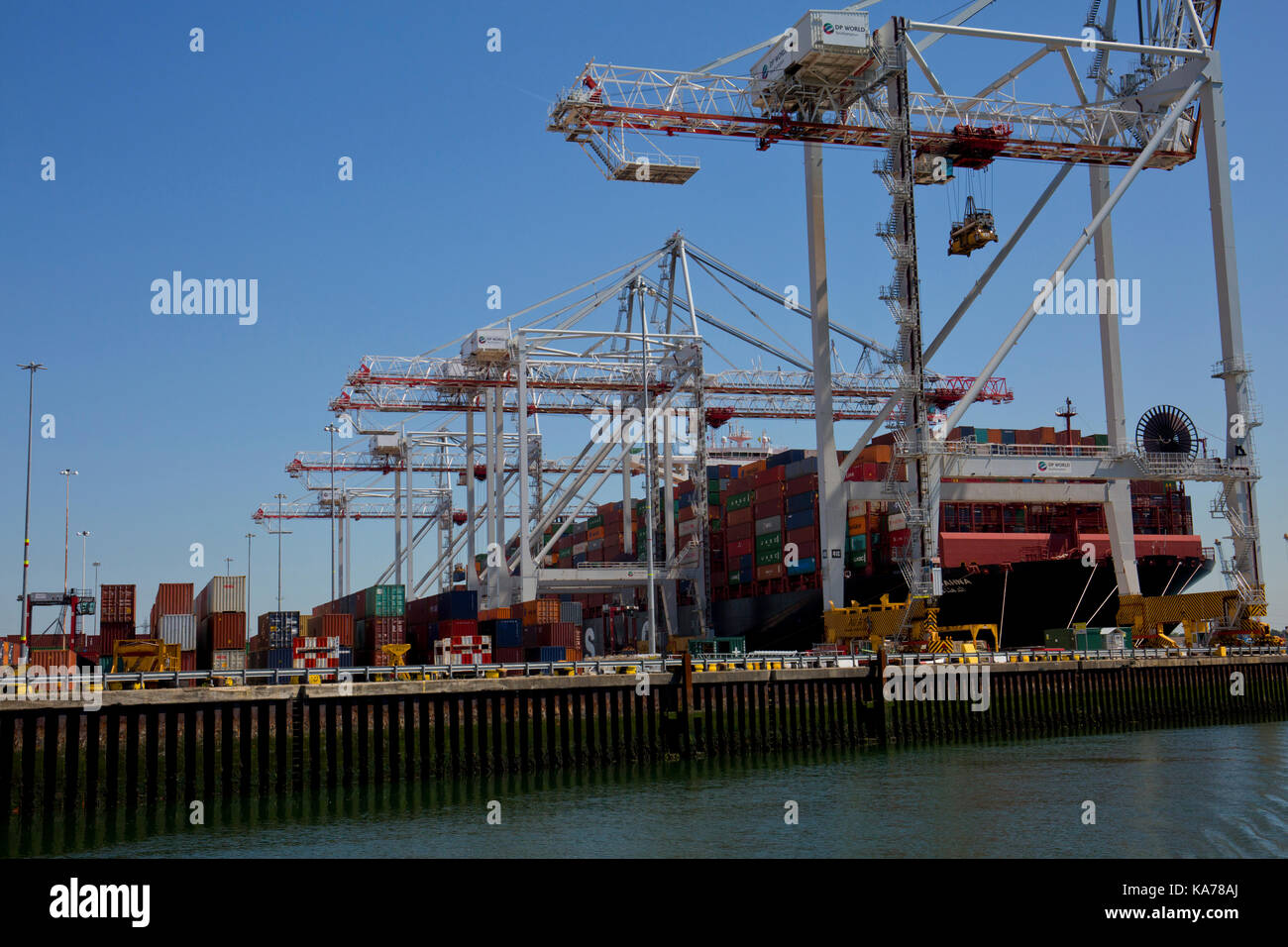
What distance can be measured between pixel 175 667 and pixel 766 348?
5018 cm

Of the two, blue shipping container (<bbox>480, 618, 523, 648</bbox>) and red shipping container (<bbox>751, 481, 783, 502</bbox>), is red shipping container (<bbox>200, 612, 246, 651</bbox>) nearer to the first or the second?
blue shipping container (<bbox>480, 618, 523, 648</bbox>)

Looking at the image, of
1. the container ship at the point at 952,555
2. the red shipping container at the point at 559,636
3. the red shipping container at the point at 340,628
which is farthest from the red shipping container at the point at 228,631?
the container ship at the point at 952,555

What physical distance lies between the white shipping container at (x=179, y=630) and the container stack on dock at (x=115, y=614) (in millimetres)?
2124

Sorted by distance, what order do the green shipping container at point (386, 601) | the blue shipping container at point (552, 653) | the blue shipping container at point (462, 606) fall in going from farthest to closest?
the green shipping container at point (386, 601)
the blue shipping container at point (462, 606)
the blue shipping container at point (552, 653)

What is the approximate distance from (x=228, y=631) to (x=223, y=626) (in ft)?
0.79

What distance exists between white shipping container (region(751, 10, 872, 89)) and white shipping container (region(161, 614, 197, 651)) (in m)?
27.5

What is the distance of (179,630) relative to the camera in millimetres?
40750

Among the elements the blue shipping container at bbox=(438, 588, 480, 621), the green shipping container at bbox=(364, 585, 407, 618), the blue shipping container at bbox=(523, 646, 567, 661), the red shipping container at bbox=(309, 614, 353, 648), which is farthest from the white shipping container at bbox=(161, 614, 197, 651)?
the blue shipping container at bbox=(438, 588, 480, 621)

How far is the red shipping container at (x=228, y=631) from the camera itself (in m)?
39.5

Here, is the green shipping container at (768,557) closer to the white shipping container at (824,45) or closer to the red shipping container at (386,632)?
the red shipping container at (386,632)

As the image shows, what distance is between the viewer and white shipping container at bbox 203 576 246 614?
4162 centimetres

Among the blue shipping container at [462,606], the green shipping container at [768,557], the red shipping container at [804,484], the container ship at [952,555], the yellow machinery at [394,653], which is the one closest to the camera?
the yellow machinery at [394,653]
